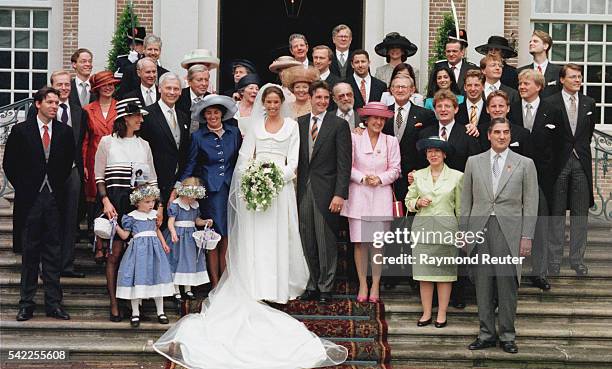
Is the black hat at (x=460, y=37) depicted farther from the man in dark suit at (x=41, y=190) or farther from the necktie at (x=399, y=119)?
the man in dark suit at (x=41, y=190)

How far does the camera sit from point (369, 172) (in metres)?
9.99

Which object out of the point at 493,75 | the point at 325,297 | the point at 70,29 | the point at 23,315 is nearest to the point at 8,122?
the point at 70,29

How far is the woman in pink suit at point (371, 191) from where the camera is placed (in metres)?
9.94

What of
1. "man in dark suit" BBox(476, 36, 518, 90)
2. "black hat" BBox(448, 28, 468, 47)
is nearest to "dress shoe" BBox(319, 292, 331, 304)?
"man in dark suit" BBox(476, 36, 518, 90)

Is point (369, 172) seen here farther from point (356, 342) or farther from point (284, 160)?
point (356, 342)

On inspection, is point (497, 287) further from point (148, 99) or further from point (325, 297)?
point (148, 99)

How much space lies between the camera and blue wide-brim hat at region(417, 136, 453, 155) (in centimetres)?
962

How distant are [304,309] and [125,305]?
1.76 m

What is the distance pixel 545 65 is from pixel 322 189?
3.54 m

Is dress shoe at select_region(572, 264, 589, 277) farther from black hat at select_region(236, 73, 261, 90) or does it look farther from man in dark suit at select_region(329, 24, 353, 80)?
black hat at select_region(236, 73, 261, 90)

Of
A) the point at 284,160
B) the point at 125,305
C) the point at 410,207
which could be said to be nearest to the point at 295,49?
the point at 284,160

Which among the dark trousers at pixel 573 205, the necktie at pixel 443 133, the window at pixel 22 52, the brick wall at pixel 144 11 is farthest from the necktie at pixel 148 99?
the window at pixel 22 52

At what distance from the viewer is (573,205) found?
1075 cm

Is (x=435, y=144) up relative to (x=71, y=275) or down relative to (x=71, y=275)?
up
